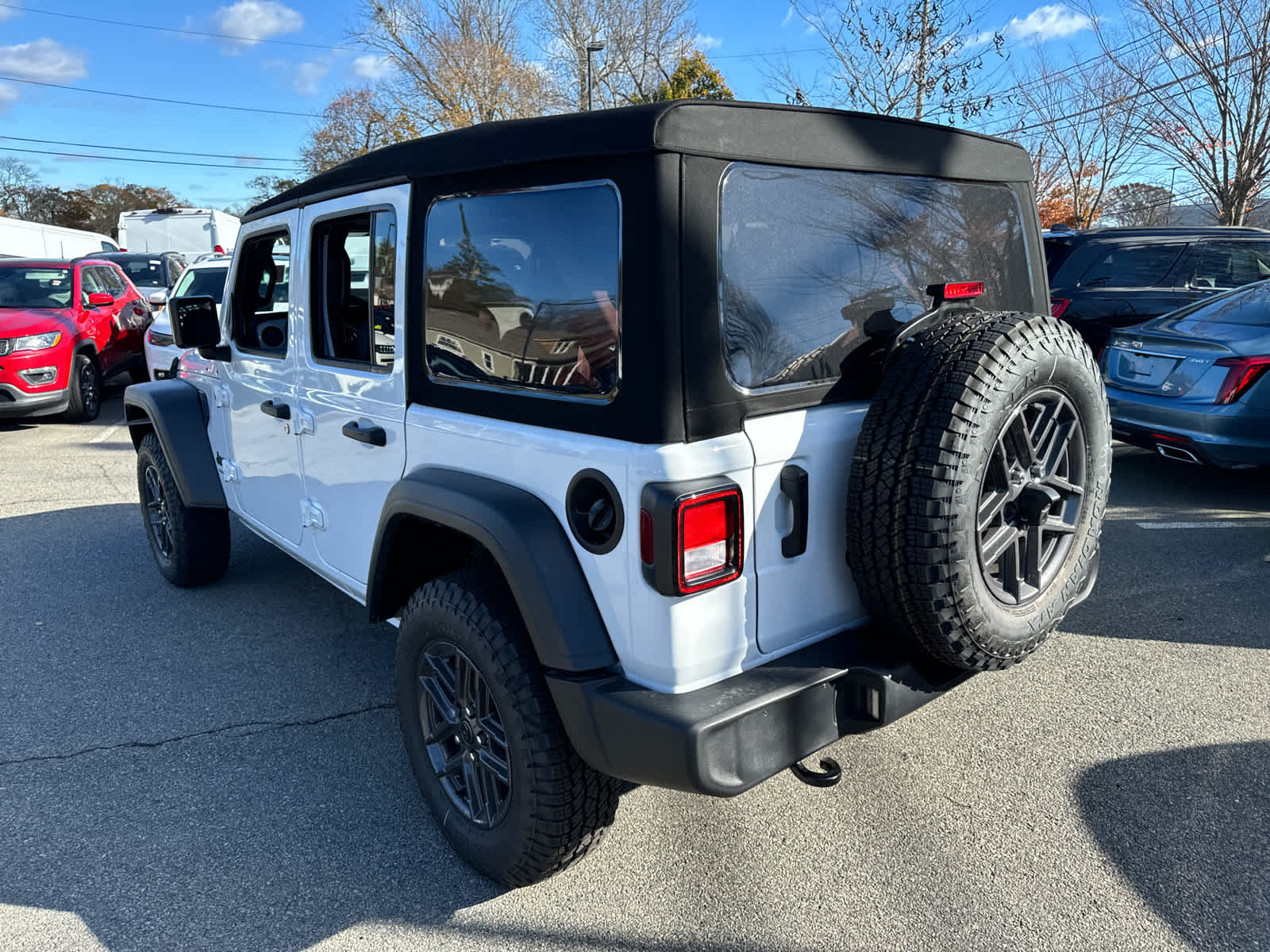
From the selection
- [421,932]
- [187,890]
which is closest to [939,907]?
[421,932]

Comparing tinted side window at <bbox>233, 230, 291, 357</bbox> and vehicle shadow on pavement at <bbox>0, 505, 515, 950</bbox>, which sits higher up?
tinted side window at <bbox>233, 230, 291, 357</bbox>

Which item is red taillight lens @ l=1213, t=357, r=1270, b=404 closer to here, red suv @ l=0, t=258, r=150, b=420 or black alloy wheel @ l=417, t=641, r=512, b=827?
black alloy wheel @ l=417, t=641, r=512, b=827

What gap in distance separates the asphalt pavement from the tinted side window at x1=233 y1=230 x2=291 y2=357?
1.37 m

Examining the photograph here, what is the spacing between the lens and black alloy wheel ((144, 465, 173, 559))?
15.4 feet


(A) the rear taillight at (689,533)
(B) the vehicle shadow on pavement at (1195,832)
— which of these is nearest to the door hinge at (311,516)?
(A) the rear taillight at (689,533)

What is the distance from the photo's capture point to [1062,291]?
8.04m

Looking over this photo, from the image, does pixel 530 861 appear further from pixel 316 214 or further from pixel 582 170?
pixel 316 214

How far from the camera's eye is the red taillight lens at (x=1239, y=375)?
5.35 m

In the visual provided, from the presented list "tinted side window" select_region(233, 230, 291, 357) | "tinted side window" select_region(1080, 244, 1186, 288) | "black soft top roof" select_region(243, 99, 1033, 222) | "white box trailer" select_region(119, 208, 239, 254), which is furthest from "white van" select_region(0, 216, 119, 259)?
"black soft top roof" select_region(243, 99, 1033, 222)

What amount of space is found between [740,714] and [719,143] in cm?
128

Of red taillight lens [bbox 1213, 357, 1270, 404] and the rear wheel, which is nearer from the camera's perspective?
red taillight lens [bbox 1213, 357, 1270, 404]

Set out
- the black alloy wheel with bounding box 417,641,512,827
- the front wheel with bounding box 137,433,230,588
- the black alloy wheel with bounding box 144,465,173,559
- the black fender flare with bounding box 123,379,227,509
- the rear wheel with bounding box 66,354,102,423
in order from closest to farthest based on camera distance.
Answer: the black alloy wheel with bounding box 417,641,512,827
the black fender flare with bounding box 123,379,227,509
the front wheel with bounding box 137,433,230,588
the black alloy wheel with bounding box 144,465,173,559
the rear wheel with bounding box 66,354,102,423

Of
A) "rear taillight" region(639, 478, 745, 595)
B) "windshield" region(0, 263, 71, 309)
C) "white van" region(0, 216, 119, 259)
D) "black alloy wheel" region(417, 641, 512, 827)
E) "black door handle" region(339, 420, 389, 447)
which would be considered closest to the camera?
"rear taillight" region(639, 478, 745, 595)

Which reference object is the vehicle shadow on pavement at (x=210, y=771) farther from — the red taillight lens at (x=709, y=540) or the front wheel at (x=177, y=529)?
the red taillight lens at (x=709, y=540)
